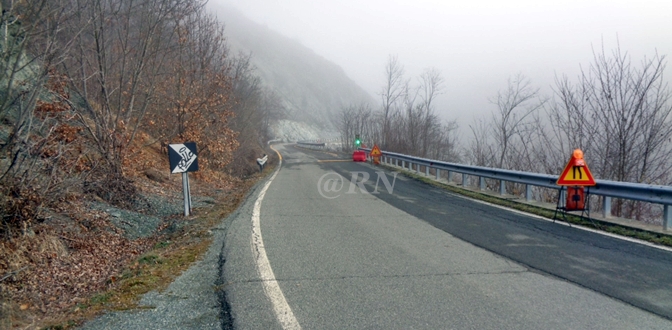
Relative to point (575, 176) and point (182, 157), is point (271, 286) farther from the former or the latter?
point (575, 176)

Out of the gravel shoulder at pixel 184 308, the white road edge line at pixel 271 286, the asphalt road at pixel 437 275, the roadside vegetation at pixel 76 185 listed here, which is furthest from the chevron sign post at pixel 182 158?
the gravel shoulder at pixel 184 308

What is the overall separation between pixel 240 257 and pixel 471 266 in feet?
10.0

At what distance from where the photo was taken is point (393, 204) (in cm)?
1161

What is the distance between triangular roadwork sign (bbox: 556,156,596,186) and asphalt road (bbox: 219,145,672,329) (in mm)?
876

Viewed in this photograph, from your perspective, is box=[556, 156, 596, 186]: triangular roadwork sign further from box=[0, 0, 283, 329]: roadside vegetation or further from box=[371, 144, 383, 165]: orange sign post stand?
box=[371, 144, 383, 165]: orange sign post stand

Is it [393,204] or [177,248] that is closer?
[177,248]

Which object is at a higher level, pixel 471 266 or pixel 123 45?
pixel 123 45

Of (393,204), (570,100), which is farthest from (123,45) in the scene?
(570,100)

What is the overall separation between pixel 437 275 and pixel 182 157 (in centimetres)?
610

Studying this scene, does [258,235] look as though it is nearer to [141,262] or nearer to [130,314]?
[141,262]

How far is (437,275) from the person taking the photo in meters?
5.53

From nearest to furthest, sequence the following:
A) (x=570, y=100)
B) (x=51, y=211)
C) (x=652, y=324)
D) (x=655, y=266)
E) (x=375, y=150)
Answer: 1. (x=652, y=324)
2. (x=655, y=266)
3. (x=51, y=211)
4. (x=570, y=100)
5. (x=375, y=150)

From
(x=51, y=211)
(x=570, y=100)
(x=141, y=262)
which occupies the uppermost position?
(x=570, y=100)

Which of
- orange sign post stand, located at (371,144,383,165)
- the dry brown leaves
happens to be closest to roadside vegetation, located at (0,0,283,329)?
the dry brown leaves
